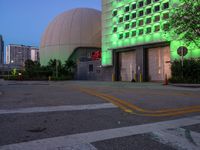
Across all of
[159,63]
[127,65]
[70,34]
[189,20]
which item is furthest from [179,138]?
[70,34]

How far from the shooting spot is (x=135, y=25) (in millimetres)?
39312

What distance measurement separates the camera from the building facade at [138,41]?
35009 millimetres

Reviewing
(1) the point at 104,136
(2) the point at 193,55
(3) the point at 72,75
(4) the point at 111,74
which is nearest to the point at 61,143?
(1) the point at 104,136

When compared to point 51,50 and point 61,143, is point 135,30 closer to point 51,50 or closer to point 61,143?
point 61,143

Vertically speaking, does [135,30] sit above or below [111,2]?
below

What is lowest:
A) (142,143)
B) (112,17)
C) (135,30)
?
(142,143)

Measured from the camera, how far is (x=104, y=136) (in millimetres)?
5160

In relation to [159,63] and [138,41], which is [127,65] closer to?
[138,41]

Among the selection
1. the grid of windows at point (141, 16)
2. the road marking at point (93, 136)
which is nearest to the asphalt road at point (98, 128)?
the road marking at point (93, 136)

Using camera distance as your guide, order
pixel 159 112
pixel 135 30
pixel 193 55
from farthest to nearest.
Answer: pixel 135 30 < pixel 193 55 < pixel 159 112

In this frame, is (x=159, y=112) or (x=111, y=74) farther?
(x=111, y=74)

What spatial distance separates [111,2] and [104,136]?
137 feet

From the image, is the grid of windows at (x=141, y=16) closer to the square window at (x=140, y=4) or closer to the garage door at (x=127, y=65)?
the square window at (x=140, y=4)

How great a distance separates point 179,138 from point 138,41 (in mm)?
34119
